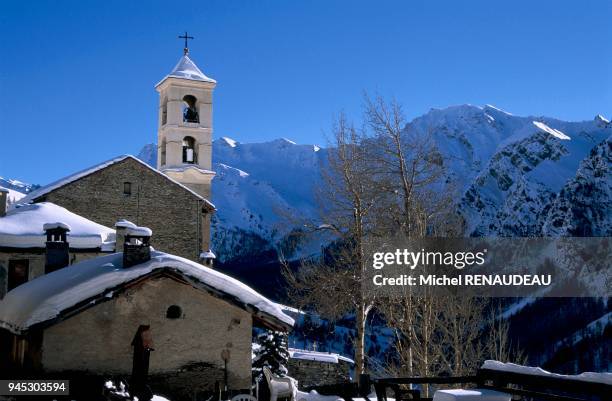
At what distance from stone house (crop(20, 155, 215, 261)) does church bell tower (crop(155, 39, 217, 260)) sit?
11.4 ft

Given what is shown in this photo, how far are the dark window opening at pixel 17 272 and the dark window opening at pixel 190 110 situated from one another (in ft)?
52.5

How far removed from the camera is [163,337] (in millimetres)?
15172

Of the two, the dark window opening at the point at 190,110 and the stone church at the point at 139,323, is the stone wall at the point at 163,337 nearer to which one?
the stone church at the point at 139,323

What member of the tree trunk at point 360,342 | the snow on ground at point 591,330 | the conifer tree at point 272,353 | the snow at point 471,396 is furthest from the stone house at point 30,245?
the snow on ground at point 591,330

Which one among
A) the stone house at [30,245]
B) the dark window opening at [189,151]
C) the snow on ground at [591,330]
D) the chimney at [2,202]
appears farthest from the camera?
the snow on ground at [591,330]

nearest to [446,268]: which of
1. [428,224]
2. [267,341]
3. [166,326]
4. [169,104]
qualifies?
[428,224]

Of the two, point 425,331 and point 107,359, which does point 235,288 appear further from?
point 425,331

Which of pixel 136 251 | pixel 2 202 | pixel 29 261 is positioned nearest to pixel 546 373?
pixel 136 251

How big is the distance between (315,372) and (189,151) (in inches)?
595

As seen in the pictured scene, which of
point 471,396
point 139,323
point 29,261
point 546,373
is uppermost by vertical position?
point 29,261

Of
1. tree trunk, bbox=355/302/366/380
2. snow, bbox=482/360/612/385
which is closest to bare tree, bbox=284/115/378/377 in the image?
tree trunk, bbox=355/302/366/380

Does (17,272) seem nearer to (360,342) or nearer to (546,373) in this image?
(360,342)

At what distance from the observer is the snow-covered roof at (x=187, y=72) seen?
37.7 meters

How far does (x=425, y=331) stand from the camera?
16.9 metres
